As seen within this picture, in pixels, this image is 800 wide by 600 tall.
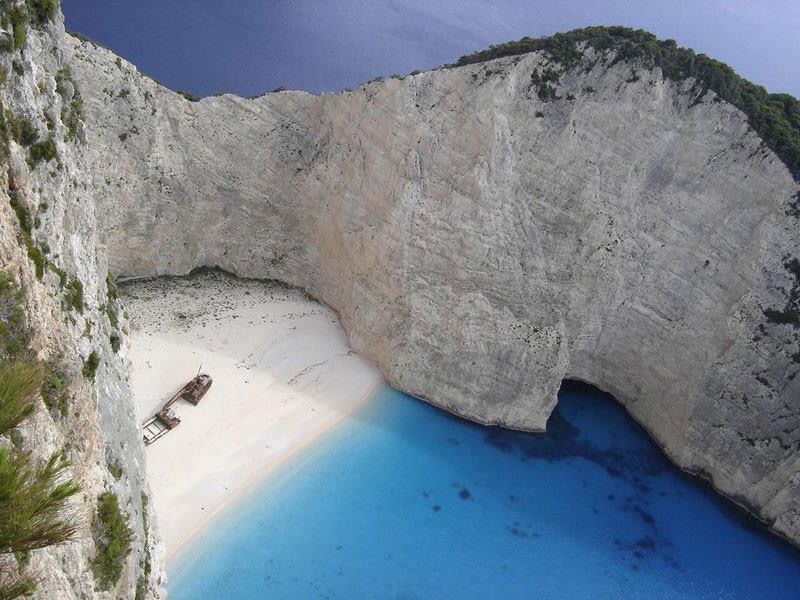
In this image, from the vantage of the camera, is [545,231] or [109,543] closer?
[109,543]

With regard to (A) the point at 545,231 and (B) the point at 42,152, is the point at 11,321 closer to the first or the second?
(B) the point at 42,152

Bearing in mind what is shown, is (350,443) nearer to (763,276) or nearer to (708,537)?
(708,537)

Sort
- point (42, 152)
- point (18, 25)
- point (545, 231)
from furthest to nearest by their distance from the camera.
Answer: point (545, 231) < point (42, 152) < point (18, 25)

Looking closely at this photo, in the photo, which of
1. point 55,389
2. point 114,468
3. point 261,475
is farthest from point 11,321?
point 261,475

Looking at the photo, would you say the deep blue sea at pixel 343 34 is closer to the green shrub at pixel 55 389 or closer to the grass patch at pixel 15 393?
the green shrub at pixel 55 389

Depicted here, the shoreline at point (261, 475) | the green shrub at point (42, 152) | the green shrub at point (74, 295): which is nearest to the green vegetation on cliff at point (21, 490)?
the green shrub at point (74, 295)

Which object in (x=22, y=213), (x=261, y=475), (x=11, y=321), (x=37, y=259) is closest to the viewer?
(x=11, y=321)

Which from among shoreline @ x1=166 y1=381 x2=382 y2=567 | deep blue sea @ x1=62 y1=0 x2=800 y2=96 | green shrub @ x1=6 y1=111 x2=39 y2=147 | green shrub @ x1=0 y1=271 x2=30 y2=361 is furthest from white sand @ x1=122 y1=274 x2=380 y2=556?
deep blue sea @ x1=62 y1=0 x2=800 y2=96

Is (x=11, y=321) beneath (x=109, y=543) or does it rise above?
above
